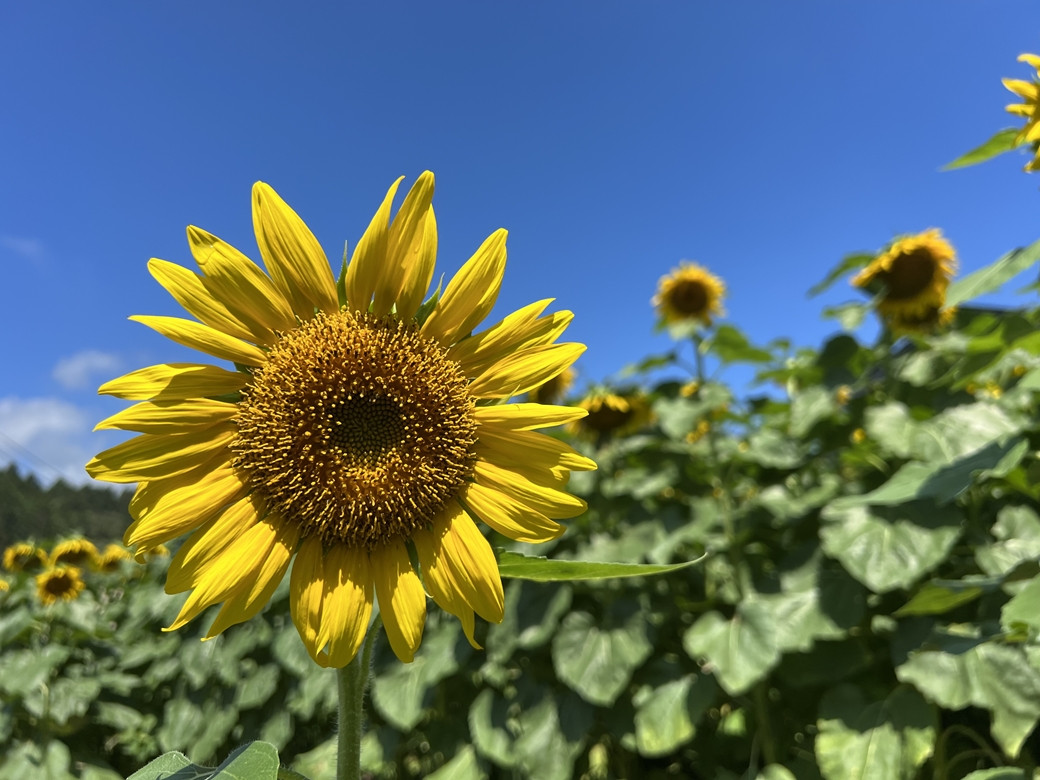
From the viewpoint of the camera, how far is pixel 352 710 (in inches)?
39.7

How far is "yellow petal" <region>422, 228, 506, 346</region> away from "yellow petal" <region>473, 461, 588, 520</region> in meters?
0.25

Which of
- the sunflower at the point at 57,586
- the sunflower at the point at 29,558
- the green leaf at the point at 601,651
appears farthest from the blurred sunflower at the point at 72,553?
the green leaf at the point at 601,651

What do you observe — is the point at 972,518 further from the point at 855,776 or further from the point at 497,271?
the point at 497,271

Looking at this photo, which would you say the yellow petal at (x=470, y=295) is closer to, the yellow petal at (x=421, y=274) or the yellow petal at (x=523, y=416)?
the yellow petal at (x=421, y=274)

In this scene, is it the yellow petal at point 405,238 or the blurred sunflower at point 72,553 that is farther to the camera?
the blurred sunflower at point 72,553

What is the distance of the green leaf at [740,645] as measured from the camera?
8.11ft

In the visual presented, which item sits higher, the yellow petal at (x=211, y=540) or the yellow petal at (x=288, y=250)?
the yellow petal at (x=288, y=250)

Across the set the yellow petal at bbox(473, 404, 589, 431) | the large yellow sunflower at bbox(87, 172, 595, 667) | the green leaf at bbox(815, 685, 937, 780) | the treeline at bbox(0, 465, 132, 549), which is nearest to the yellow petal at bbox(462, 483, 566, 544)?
the large yellow sunflower at bbox(87, 172, 595, 667)

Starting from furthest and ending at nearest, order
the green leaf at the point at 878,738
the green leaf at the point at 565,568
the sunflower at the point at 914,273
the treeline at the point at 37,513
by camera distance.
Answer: the treeline at the point at 37,513 < the sunflower at the point at 914,273 < the green leaf at the point at 878,738 < the green leaf at the point at 565,568

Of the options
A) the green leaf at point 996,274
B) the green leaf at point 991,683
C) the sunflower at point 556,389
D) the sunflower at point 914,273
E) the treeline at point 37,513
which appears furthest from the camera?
the treeline at point 37,513

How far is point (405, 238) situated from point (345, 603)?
627 millimetres

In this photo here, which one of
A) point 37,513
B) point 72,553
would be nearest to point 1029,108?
point 72,553

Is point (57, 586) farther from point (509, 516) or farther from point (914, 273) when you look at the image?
point (914, 273)

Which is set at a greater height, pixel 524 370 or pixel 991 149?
pixel 991 149
